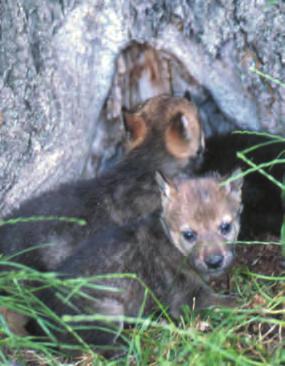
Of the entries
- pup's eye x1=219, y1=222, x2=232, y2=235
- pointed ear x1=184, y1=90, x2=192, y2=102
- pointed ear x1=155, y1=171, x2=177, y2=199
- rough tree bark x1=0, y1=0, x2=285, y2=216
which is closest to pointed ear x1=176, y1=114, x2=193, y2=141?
pointed ear x1=184, y1=90, x2=192, y2=102

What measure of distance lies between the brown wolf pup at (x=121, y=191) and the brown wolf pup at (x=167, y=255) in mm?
240

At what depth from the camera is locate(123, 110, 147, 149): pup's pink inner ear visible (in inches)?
207

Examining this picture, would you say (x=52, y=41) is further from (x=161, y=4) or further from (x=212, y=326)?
(x=212, y=326)

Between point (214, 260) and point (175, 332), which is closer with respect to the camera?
point (175, 332)

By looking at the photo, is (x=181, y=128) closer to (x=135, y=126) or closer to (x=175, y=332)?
(x=135, y=126)

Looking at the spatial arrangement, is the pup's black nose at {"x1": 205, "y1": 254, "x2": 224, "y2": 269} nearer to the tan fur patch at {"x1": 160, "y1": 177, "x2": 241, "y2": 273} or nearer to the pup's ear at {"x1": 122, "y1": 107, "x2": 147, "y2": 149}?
the tan fur patch at {"x1": 160, "y1": 177, "x2": 241, "y2": 273}

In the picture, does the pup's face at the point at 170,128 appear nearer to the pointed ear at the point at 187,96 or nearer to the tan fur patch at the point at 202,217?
the pointed ear at the point at 187,96

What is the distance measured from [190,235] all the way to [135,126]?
117 cm

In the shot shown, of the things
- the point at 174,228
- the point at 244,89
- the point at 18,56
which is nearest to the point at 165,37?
the point at 244,89

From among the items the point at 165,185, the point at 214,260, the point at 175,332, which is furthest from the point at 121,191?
the point at 175,332

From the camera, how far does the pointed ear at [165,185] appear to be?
14.7 ft

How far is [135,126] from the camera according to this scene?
17.3 feet

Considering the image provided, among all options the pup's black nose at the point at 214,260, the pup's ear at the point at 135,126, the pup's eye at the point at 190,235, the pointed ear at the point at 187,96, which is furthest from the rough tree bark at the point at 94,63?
the pup's black nose at the point at 214,260

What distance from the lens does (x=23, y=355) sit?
4113mm
